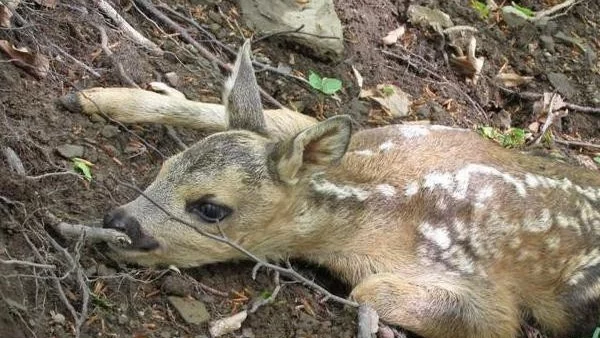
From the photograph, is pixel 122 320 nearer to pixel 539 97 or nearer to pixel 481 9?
pixel 539 97

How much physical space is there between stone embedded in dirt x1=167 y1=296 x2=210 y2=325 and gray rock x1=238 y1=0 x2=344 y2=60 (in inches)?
117

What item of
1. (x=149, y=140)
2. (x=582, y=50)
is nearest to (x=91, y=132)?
(x=149, y=140)

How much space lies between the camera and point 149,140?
622 cm

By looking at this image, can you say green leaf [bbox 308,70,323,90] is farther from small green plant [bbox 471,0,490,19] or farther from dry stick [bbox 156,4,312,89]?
small green plant [bbox 471,0,490,19]

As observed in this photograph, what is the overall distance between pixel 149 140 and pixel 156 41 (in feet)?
3.28

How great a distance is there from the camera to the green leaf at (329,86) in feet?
24.3

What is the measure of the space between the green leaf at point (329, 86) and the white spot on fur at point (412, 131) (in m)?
1.01

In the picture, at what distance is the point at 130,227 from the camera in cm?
514

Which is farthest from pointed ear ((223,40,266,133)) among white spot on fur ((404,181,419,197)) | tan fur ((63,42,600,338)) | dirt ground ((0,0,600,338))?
white spot on fur ((404,181,419,197))

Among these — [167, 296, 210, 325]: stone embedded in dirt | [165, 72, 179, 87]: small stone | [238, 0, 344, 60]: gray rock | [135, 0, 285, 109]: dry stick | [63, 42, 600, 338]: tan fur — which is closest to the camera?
[167, 296, 210, 325]: stone embedded in dirt

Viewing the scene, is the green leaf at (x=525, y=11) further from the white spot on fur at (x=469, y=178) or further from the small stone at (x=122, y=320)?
the small stone at (x=122, y=320)

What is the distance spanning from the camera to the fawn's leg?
5.73 m

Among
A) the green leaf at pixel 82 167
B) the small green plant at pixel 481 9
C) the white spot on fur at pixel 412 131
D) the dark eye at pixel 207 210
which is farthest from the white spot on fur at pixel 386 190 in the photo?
the small green plant at pixel 481 9

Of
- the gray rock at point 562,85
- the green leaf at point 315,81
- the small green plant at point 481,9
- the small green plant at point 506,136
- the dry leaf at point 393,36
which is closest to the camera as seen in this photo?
the green leaf at point 315,81
